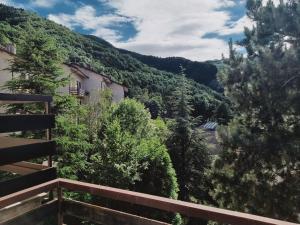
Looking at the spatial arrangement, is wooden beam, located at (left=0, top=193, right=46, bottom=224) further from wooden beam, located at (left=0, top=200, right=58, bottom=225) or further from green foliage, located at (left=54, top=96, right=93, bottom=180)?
green foliage, located at (left=54, top=96, right=93, bottom=180)

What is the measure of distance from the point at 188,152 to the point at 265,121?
499 inches

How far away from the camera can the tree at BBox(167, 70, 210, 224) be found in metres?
23.0

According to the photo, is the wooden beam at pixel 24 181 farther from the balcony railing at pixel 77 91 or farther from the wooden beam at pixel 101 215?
the balcony railing at pixel 77 91

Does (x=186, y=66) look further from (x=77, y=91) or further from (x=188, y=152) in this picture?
(x=188, y=152)

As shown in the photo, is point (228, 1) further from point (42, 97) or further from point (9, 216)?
point (9, 216)

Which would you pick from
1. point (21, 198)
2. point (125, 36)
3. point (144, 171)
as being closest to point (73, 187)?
point (21, 198)

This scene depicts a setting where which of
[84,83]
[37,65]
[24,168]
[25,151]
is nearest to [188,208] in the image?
[25,151]

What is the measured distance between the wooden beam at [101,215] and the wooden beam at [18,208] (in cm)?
27

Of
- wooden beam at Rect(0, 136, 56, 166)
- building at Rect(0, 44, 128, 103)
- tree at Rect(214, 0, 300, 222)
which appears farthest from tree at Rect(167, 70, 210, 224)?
wooden beam at Rect(0, 136, 56, 166)

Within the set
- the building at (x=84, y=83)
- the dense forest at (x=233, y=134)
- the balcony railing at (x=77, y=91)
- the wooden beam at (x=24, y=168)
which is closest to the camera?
the wooden beam at (x=24, y=168)

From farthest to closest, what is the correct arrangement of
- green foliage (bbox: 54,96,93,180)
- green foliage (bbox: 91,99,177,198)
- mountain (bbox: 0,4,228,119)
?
mountain (bbox: 0,4,228,119), green foliage (bbox: 91,99,177,198), green foliage (bbox: 54,96,93,180)

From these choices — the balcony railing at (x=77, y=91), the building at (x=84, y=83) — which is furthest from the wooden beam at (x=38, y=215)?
the balcony railing at (x=77, y=91)

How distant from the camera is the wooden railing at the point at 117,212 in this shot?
6.91 feet

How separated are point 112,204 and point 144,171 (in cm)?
305
